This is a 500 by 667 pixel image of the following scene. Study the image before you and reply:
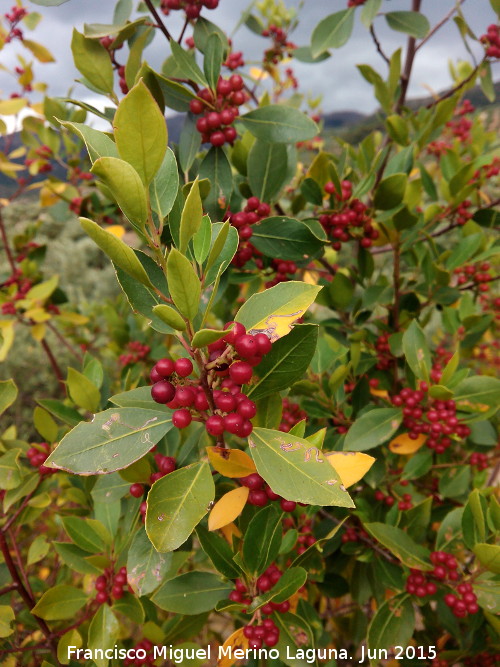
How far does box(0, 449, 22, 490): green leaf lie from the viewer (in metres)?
1.07

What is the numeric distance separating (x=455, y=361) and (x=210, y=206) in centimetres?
78

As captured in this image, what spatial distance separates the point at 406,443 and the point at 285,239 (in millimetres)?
713

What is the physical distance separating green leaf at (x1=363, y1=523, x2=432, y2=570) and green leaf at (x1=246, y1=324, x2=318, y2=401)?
1.80 feet

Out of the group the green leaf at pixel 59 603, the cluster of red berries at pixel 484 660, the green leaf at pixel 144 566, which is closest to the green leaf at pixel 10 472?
the green leaf at pixel 59 603

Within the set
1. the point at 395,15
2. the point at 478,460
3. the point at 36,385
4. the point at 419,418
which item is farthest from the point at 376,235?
the point at 36,385

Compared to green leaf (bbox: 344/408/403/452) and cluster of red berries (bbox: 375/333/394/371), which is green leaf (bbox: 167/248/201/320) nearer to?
green leaf (bbox: 344/408/403/452)

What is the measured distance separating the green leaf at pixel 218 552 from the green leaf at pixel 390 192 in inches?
38.5

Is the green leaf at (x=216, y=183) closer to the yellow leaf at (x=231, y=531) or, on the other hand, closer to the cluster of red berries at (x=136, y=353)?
the yellow leaf at (x=231, y=531)

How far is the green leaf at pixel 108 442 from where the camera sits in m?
0.65

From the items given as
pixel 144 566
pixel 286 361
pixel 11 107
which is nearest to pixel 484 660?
pixel 144 566

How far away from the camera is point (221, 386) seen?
0.70 m

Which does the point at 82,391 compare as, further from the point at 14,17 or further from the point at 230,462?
the point at 14,17

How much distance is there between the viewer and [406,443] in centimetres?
131

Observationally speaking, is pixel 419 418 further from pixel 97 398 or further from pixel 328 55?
pixel 328 55
